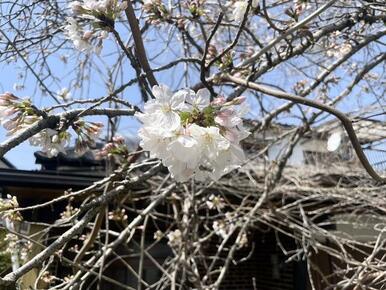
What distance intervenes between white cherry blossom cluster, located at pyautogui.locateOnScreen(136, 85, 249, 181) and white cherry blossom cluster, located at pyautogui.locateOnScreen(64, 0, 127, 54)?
37 centimetres

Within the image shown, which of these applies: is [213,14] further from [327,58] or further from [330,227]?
[330,227]

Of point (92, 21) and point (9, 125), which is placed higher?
point (92, 21)

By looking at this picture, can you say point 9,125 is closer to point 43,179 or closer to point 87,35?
point 87,35

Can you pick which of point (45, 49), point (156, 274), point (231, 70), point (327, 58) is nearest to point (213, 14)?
point (327, 58)

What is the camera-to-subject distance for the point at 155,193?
13.7 ft

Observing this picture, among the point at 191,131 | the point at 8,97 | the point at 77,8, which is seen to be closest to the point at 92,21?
the point at 77,8

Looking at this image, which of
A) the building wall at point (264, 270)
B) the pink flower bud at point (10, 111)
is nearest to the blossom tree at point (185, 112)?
the pink flower bud at point (10, 111)

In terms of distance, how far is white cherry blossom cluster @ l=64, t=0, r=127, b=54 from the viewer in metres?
1.34

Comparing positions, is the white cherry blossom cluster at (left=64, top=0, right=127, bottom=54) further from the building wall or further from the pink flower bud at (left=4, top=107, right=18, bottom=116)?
the building wall

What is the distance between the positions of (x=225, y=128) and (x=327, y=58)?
114 inches

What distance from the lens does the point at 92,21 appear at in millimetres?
1400

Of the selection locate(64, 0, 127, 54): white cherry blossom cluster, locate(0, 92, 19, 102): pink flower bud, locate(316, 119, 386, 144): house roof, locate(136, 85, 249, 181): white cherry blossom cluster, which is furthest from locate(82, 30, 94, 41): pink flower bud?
locate(316, 119, 386, 144): house roof

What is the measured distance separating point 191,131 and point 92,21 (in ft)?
1.95

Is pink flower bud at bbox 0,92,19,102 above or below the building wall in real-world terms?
above
